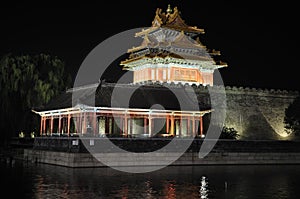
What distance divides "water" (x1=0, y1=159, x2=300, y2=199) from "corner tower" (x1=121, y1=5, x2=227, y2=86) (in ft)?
56.4

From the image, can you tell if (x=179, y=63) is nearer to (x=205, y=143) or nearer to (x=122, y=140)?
(x=205, y=143)

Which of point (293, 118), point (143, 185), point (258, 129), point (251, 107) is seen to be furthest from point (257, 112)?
point (143, 185)

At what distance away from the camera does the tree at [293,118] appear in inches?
1320

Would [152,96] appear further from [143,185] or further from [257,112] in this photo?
[143,185]

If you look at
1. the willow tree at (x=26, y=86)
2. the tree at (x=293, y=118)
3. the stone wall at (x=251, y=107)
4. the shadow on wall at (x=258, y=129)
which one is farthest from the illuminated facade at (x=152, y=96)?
the tree at (x=293, y=118)

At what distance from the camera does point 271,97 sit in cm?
3484

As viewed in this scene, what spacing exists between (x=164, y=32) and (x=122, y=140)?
1827cm

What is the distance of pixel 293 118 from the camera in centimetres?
3353

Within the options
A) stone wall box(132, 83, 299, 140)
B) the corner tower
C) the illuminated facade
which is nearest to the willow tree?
the illuminated facade

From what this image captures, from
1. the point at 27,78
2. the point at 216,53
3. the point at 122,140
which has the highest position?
the point at 216,53

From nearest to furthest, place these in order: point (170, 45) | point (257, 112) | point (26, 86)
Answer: point (26, 86), point (257, 112), point (170, 45)

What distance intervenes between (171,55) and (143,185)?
831 inches

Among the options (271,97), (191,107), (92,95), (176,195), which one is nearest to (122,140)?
(92,95)

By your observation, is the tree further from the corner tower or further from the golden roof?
the golden roof
